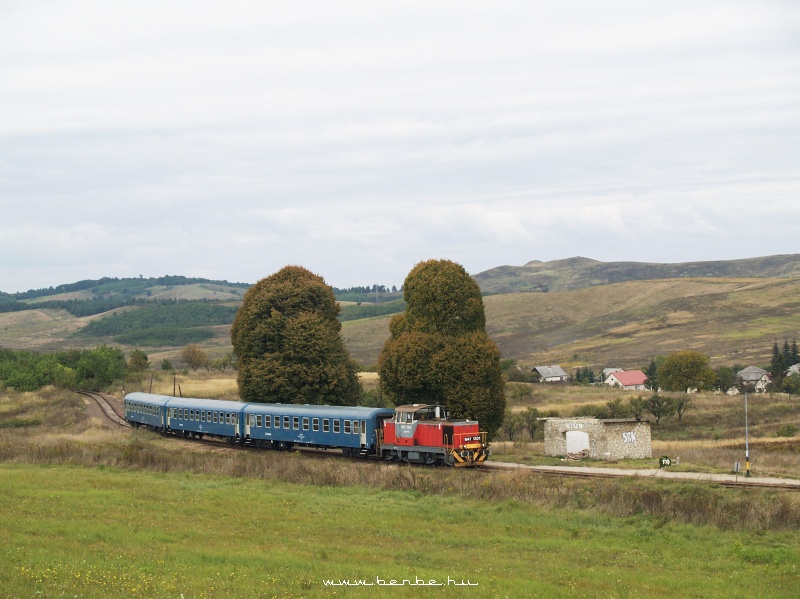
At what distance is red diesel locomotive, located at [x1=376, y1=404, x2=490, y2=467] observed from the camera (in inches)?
1495

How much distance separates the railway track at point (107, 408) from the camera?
66.1 meters

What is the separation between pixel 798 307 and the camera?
17650 centimetres

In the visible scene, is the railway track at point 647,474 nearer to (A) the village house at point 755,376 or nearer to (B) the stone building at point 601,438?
(B) the stone building at point 601,438

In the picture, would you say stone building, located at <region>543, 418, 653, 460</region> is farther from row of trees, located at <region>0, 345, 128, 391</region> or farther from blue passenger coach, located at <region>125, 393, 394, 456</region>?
row of trees, located at <region>0, 345, 128, 391</region>

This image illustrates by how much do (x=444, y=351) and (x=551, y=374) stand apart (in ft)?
312

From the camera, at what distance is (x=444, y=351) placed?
1763 inches

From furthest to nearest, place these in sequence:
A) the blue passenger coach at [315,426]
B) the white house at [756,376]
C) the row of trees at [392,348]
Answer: the white house at [756,376], the row of trees at [392,348], the blue passenger coach at [315,426]

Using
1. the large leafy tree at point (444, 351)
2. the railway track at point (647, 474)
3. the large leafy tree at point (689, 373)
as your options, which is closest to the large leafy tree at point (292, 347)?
the large leafy tree at point (444, 351)

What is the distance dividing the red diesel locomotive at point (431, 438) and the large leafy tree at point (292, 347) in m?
12.4

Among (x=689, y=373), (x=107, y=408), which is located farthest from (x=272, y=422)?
(x=689, y=373)

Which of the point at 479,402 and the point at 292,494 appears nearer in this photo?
the point at 292,494

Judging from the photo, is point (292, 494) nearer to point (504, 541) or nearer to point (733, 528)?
point (504, 541)

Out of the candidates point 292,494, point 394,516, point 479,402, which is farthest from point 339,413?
point 394,516

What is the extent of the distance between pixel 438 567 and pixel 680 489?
14485mm
